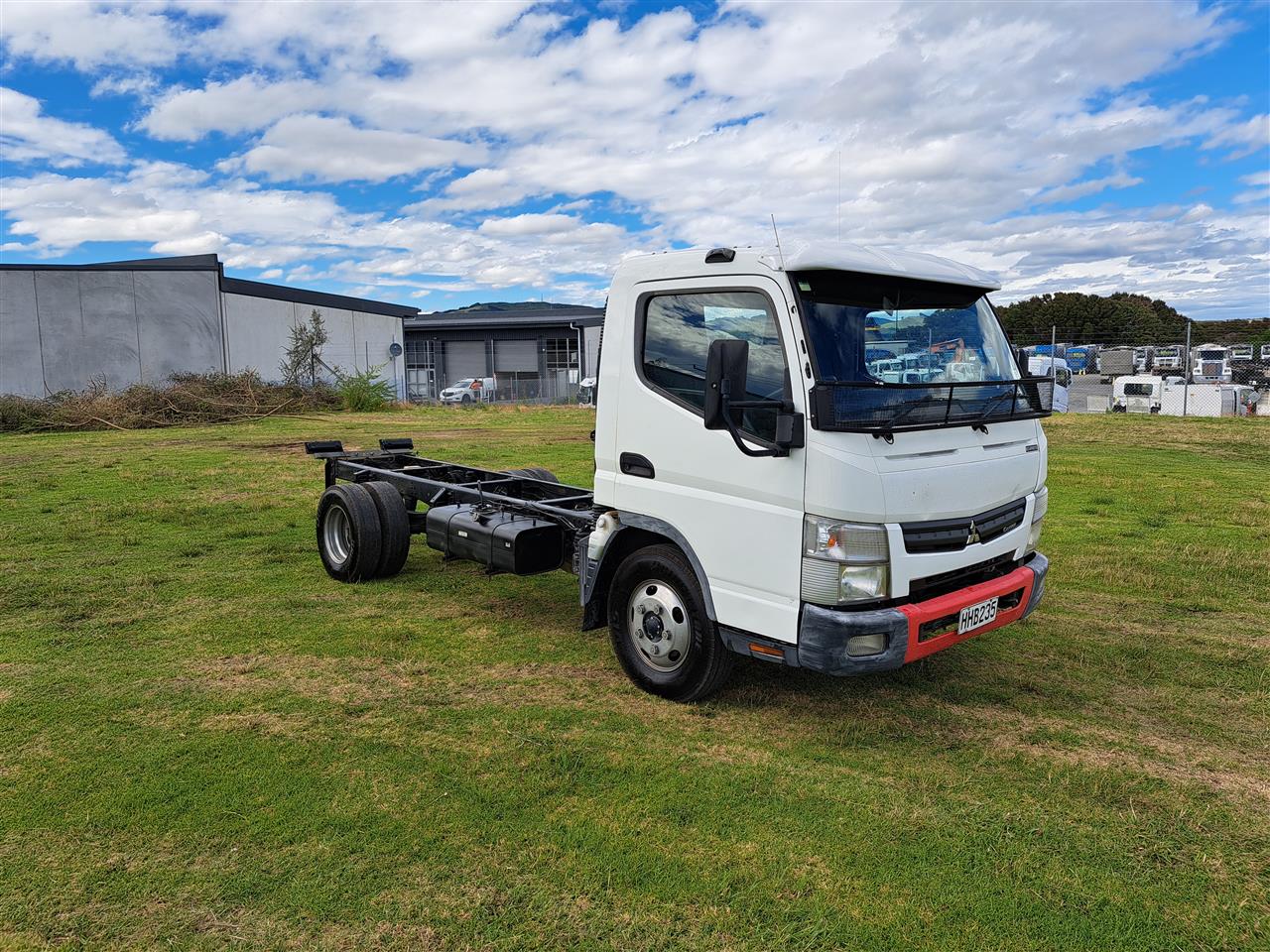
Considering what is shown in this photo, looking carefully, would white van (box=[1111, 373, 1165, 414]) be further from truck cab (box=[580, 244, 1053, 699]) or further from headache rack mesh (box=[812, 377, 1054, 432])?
headache rack mesh (box=[812, 377, 1054, 432])

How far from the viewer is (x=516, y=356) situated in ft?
172

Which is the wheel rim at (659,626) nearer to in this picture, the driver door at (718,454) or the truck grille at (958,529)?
the driver door at (718,454)

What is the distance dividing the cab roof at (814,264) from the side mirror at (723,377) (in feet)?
1.72

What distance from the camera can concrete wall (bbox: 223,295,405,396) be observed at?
33.1 metres

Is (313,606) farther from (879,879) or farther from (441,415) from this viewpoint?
(441,415)

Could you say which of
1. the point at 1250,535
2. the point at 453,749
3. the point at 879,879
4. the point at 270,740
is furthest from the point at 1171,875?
the point at 1250,535

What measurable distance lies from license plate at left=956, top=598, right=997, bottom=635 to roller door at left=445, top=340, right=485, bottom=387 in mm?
49971

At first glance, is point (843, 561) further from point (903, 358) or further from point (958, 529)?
point (903, 358)

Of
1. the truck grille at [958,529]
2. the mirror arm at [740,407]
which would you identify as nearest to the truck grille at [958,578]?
the truck grille at [958,529]

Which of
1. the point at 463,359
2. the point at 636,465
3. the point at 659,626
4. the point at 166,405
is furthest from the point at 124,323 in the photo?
the point at 659,626

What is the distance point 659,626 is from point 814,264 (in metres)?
2.15

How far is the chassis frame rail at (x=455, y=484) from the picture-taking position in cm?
646

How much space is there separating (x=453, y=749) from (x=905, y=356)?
3.06 meters

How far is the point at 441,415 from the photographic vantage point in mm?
30578
